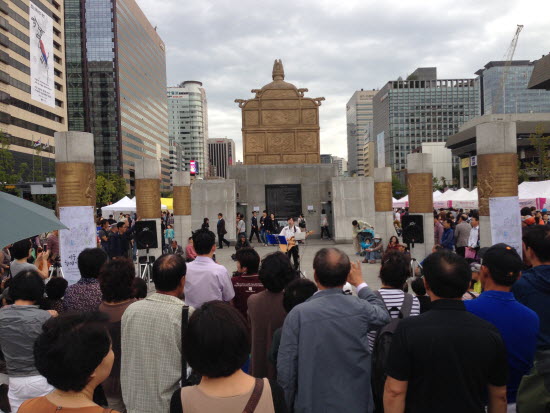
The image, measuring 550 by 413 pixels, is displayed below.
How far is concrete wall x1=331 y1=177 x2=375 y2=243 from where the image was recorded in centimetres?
2239

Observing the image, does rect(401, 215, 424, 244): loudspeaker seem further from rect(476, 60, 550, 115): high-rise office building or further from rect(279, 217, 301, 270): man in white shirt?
rect(476, 60, 550, 115): high-rise office building

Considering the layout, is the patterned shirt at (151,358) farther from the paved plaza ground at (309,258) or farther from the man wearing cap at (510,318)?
the paved plaza ground at (309,258)

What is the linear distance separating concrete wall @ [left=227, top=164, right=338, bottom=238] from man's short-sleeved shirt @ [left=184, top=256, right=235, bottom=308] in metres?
20.2

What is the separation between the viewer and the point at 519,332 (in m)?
2.91

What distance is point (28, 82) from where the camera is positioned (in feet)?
208

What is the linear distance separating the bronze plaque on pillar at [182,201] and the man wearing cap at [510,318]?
2059 centimetres

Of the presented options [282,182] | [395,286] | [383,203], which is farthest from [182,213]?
[395,286]

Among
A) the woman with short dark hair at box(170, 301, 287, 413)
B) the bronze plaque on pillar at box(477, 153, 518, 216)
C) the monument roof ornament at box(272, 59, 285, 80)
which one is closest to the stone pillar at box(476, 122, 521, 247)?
the bronze plaque on pillar at box(477, 153, 518, 216)

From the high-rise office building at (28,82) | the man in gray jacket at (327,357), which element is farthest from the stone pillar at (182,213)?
the high-rise office building at (28,82)

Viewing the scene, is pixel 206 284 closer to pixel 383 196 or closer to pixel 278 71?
pixel 383 196

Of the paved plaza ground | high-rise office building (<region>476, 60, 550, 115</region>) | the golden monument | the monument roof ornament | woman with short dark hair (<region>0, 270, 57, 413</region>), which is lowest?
the paved plaza ground

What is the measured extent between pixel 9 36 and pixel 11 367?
222ft

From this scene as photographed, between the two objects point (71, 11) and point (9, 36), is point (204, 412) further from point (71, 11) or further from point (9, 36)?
point (71, 11)

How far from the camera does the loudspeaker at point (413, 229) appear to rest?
1266cm
